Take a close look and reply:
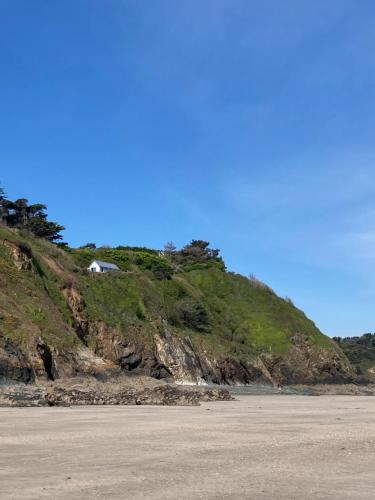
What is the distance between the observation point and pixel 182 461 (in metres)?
9.34

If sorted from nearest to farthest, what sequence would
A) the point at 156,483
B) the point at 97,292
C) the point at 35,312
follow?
the point at 156,483
the point at 35,312
the point at 97,292

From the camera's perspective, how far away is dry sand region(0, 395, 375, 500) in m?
6.96

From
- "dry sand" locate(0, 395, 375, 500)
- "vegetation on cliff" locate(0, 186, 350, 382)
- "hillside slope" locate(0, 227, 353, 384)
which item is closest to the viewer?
"dry sand" locate(0, 395, 375, 500)

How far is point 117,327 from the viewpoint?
188 feet

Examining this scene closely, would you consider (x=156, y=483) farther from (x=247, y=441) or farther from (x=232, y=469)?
(x=247, y=441)

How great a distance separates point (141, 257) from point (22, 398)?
65.3m

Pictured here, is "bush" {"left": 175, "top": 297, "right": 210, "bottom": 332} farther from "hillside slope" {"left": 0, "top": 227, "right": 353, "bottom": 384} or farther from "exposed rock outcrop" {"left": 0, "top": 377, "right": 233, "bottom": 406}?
"exposed rock outcrop" {"left": 0, "top": 377, "right": 233, "bottom": 406}

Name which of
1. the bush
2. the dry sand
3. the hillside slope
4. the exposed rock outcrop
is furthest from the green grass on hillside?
the dry sand

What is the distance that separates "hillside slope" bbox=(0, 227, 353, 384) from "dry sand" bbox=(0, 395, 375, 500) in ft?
77.6

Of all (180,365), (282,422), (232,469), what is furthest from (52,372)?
(232,469)

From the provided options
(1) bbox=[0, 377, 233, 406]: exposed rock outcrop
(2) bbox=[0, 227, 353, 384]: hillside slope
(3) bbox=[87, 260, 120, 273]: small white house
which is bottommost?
→ (1) bbox=[0, 377, 233, 406]: exposed rock outcrop

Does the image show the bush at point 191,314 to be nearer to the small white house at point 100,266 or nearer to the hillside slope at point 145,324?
the hillside slope at point 145,324

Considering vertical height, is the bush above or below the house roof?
below

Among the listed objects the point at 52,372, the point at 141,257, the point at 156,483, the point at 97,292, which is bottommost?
the point at 156,483
